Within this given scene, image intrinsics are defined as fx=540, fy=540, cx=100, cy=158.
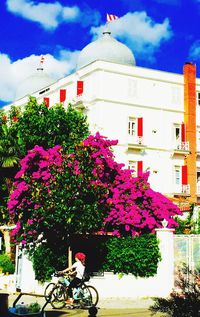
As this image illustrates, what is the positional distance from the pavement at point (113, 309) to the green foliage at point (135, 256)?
3.80 ft

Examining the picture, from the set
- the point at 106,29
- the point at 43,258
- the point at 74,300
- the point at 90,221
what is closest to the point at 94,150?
the point at 90,221

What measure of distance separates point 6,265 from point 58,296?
10.2 m

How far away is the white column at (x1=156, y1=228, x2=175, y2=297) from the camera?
1878cm

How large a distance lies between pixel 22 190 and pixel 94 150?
3.12m

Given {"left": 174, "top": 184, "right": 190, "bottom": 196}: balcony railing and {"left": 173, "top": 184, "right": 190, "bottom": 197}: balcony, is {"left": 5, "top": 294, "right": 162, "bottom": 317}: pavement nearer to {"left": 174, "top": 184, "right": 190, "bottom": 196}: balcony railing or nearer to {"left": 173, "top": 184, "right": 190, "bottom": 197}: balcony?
{"left": 173, "top": 184, "right": 190, "bottom": 197}: balcony

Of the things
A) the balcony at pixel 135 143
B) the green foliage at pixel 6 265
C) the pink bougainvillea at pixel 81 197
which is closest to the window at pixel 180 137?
the balcony at pixel 135 143

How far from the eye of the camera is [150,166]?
142ft

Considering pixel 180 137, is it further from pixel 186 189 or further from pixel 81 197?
pixel 81 197

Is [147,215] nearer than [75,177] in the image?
No

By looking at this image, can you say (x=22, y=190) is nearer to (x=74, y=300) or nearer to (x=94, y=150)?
(x=94, y=150)

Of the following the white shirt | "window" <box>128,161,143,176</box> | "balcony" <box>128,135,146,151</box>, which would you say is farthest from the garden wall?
"window" <box>128,161,143,176</box>

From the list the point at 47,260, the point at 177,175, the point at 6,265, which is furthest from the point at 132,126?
the point at 47,260

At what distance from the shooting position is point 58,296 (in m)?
15.9

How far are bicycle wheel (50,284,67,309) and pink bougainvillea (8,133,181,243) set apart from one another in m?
3.35
